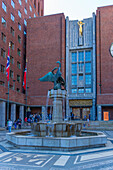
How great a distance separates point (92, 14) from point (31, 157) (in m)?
45.6

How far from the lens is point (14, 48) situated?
4784 centimetres

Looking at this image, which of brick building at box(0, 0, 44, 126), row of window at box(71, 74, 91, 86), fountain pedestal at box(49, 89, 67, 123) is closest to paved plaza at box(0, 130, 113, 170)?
fountain pedestal at box(49, 89, 67, 123)

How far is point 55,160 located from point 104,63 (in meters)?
39.5

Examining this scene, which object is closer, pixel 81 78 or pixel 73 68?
pixel 81 78

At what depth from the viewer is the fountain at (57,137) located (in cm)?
1169

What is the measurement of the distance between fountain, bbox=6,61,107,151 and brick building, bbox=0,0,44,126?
58.8ft

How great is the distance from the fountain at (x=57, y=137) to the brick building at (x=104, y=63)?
27.5 meters

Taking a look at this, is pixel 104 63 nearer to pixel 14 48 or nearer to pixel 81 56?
pixel 81 56

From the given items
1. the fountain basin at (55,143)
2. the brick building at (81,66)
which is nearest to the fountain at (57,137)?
the fountain basin at (55,143)

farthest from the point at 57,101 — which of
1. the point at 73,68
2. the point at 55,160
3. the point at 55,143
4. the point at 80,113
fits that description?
the point at 73,68

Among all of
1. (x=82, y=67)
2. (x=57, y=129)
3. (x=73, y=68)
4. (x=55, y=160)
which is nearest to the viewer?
(x=55, y=160)

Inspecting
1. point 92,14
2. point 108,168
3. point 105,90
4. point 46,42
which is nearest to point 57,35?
point 46,42

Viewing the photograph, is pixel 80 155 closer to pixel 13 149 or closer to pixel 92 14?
pixel 13 149

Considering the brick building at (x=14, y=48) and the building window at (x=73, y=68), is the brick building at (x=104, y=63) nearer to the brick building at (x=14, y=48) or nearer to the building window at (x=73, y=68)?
the building window at (x=73, y=68)
